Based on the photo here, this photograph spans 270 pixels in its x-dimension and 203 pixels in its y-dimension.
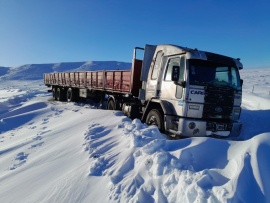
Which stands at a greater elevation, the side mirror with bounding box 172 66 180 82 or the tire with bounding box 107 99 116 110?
the side mirror with bounding box 172 66 180 82

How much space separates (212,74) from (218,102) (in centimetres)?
81

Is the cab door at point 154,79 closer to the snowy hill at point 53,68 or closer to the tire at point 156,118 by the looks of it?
the tire at point 156,118

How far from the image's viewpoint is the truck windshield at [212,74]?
673 cm

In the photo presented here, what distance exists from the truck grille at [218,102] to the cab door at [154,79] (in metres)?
1.74

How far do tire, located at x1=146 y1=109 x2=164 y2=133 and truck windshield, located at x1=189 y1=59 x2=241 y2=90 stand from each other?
55.1 inches

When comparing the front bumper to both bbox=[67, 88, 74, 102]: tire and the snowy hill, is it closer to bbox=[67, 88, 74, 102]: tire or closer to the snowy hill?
bbox=[67, 88, 74, 102]: tire

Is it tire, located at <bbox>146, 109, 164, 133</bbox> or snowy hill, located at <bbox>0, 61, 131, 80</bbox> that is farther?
snowy hill, located at <bbox>0, 61, 131, 80</bbox>

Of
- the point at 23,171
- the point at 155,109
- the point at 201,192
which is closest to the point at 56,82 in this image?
the point at 155,109

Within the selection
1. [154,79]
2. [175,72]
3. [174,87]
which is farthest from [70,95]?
[175,72]

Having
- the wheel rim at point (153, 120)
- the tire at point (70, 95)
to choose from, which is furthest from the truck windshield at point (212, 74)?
the tire at point (70, 95)

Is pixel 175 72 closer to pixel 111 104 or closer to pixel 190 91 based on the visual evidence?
pixel 190 91

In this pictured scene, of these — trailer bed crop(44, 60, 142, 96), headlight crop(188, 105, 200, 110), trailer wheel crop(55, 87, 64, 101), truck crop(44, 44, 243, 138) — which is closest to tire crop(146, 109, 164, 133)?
truck crop(44, 44, 243, 138)

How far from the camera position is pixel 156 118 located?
7.39 meters

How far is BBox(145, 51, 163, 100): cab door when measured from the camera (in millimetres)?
7941
